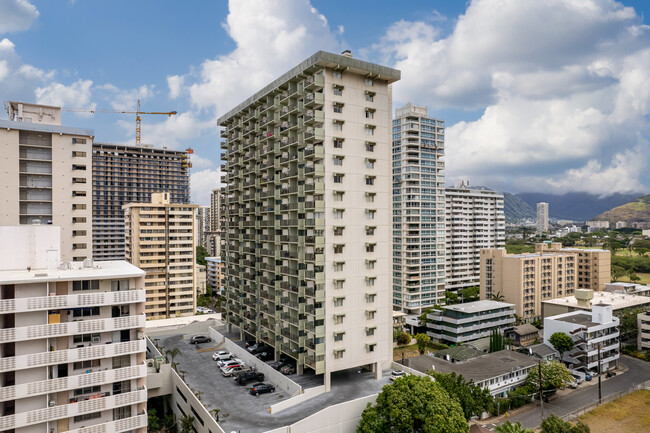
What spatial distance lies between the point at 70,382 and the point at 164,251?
6456 cm

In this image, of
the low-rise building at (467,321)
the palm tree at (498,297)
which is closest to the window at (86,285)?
the low-rise building at (467,321)

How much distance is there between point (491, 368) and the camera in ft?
181

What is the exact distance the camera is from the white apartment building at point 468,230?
12119 centimetres

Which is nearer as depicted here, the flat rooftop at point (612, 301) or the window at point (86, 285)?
the window at point (86, 285)

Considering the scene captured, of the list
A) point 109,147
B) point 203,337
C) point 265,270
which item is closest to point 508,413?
point 265,270

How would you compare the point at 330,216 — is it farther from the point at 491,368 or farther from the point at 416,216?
the point at 416,216

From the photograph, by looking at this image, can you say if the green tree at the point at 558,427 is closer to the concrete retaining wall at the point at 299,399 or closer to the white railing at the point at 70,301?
the concrete retaining wall at the point at 299,399

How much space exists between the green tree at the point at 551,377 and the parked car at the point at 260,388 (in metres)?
35.5

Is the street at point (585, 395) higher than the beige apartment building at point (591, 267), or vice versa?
the beige apartment building at point (591, 267)

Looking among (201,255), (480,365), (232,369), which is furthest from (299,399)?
(201,255)

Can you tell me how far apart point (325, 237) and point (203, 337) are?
35.9 meters

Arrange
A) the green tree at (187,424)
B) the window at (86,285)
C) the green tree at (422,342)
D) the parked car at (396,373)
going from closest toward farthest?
the window at (86,285) → the green tree at (187,424) → the parked car at (396,373) → the green tree at (422,342)

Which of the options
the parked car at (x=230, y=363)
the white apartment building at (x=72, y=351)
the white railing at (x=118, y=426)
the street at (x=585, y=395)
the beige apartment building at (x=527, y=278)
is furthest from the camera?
the beige apartment building at (x=527, y=278)

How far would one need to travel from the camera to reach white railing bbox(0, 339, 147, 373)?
29731 millimetres
